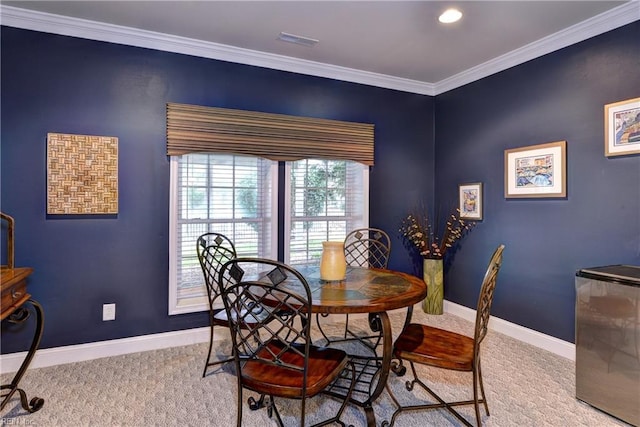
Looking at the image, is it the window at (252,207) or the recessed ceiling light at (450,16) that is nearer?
the recessed ceiling light at (450,16)

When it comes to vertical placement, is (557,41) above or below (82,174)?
above

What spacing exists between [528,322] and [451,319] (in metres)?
0.79

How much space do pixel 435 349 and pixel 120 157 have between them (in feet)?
9.13

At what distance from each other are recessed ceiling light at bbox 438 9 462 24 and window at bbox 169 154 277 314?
1.88 m

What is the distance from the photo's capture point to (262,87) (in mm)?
3445

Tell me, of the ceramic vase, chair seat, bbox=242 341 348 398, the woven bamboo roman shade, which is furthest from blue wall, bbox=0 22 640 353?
chair seat, bbox=242 341 348 398

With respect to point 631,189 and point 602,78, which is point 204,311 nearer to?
point 631,189

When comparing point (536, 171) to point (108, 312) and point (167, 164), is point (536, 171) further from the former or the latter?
point (108, 312)

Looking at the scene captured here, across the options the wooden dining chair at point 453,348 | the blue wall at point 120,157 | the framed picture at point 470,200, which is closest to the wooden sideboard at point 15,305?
the blue wall at point 120,157

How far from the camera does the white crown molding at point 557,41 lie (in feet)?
8.35

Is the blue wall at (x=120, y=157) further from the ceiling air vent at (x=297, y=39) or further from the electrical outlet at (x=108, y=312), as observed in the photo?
the ceiling air vent at (x=297, y=39)

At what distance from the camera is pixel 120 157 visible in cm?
294

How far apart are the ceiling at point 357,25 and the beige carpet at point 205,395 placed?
2650 mm

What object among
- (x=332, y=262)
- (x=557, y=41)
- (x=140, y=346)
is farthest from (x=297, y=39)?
(x=140, y=346)
